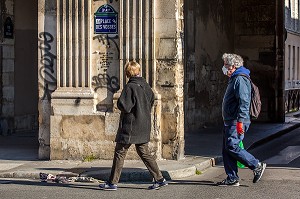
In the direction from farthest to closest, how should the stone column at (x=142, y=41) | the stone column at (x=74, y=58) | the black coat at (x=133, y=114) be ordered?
the stone column at (x=74, y=58) → the stone column at (x=142, y=41) → the black coat at (x=133, y=114)

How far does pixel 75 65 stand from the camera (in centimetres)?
1235

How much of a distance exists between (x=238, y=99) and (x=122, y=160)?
1808mm

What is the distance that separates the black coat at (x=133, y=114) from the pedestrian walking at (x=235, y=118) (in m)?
1.16

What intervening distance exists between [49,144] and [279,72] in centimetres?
1045

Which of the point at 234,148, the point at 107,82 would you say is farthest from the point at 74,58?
the point at 234,148

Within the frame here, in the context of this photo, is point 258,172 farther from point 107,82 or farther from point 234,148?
point 107,82

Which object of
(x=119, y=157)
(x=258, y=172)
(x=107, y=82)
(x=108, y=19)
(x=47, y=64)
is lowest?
(x=258, y=172)

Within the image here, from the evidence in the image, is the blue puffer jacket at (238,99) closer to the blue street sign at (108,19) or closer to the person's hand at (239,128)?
the person's hand at (239,128)

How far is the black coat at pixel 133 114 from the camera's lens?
9.73 metres

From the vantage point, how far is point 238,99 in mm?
9812

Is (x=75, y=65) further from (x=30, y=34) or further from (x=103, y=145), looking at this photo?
(x=30, y=34)

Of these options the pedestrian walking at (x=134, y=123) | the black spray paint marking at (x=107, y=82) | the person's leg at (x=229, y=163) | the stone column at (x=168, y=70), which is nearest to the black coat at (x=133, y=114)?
the pedestrian walking at (x=134, y=123)

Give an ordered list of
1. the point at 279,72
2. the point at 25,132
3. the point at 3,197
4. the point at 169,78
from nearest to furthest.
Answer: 1. the point at 3,197
2. the point at 169,78
3. the point at 25,132
4. the point at 279,72

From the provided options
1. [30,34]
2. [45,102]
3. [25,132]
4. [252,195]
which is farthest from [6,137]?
[252,195]
